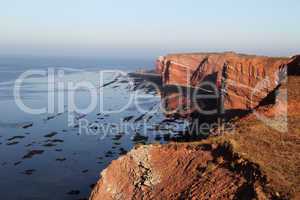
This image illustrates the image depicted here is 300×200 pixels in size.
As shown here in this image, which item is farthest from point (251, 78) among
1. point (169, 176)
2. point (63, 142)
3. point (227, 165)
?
point (227, 165)

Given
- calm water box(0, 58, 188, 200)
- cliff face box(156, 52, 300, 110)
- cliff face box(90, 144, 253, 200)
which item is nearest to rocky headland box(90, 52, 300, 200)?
cliff face box(90, 144, 253, 200)

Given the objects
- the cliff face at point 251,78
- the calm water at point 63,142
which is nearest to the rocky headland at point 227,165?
the calm water at point 63,142

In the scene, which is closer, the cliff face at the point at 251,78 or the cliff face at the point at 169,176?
the cliff face at the point at 169,176

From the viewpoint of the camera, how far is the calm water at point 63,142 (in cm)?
2567

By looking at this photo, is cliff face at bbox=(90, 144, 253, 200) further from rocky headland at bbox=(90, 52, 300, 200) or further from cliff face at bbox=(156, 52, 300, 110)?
cliff face at bbox=(156, 52, 300, 110)

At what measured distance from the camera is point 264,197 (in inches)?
454

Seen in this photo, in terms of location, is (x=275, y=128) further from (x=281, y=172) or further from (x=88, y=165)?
(x=88, y=165)

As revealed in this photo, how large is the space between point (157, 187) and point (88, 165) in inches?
578

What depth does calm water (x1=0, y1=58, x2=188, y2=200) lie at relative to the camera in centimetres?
2567

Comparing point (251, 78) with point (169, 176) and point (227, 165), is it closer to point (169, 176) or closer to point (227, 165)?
point (169, 176)

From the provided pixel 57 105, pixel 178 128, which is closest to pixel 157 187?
pixel 178 128

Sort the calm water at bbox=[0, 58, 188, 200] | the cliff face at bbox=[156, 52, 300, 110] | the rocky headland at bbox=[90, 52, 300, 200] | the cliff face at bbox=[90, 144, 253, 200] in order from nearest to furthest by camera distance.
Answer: the rocky headland at bbox=[90, 52, 300, 200]
the cliff face at bbox=[90, 144, 253, 200]
the calm water at bbox=[0, 58, 188, 200]
the cliff face at bbox=[156, 52, 300, 110]

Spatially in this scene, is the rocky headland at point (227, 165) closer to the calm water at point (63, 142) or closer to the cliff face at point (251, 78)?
the calm water at point (63, 142)

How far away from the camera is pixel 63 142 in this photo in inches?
1432
